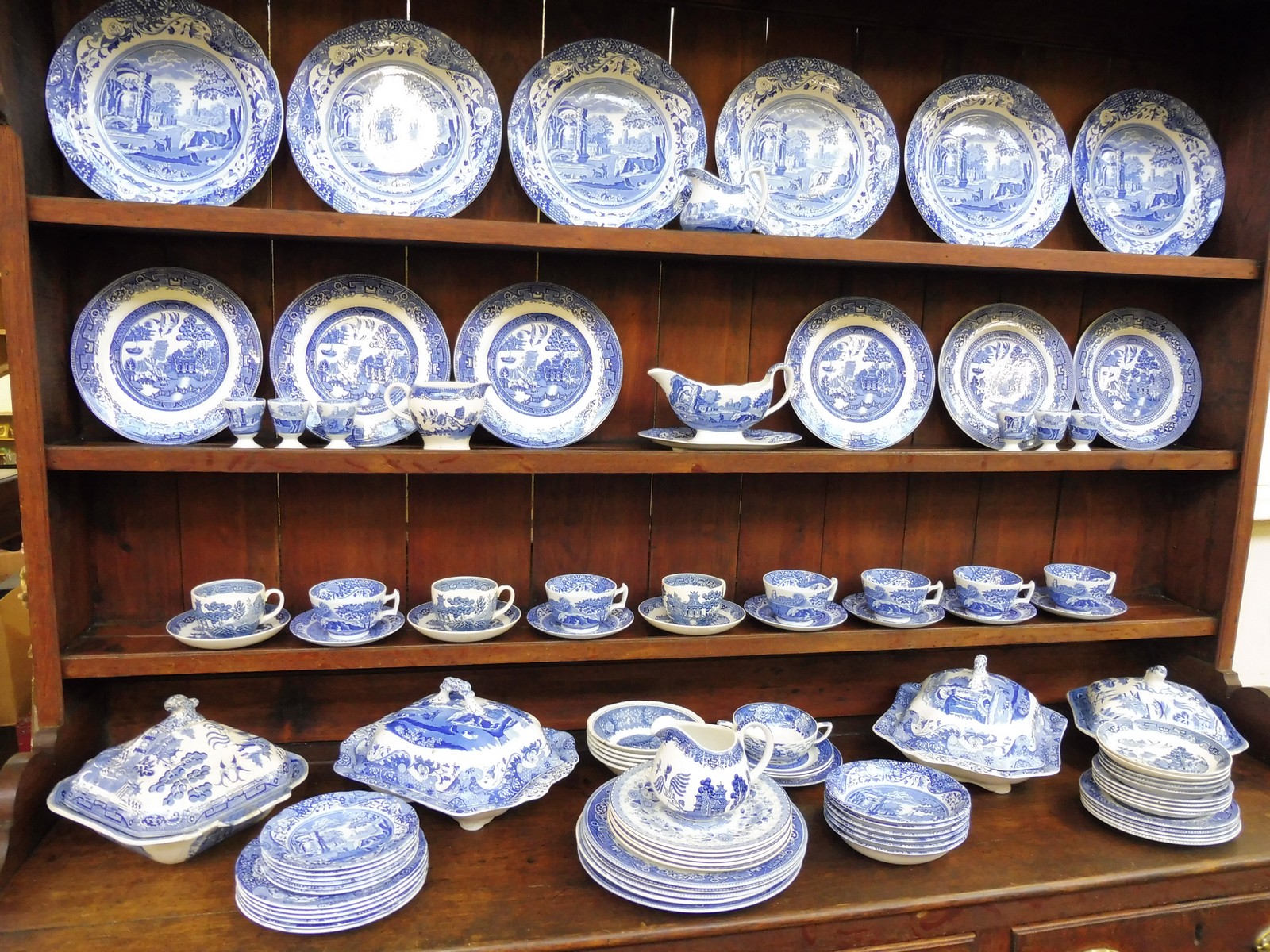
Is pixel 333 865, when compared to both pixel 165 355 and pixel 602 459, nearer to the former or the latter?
pixel 602 459

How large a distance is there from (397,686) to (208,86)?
40.0 inches

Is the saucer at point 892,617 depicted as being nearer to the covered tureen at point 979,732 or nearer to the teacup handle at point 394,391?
the covered tureen at point 979,732

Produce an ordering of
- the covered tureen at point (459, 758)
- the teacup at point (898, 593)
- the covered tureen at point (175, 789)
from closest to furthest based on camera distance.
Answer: the covered tureen at point (175, 789) < the covered tureen at point (459, 758) < the teacup at point (898, 593)

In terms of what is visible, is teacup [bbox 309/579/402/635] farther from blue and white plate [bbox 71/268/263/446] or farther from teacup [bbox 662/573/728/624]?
teacup [bbox 662/573/728/624]

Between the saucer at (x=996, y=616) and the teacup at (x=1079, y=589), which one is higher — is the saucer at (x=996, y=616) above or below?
below

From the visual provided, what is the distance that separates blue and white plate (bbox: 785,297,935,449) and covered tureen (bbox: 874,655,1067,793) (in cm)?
45

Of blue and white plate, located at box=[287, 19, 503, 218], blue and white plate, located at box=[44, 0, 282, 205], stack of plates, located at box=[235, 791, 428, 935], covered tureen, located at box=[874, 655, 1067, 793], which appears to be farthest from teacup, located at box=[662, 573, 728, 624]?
blue and white plate, located at box=[44, 0, 282, 205]

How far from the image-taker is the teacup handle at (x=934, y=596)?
1490 mm

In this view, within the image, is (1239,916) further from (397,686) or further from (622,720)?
(397,686)

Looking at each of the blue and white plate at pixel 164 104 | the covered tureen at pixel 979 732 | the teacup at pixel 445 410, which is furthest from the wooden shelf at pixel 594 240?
the covered tureen at pixel 979 732

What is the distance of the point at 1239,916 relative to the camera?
1.25 metres

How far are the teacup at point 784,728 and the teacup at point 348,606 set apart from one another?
2.07 feet

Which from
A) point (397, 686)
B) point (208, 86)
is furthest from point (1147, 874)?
point (208, 86)

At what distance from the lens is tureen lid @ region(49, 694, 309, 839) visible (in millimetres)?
1131
